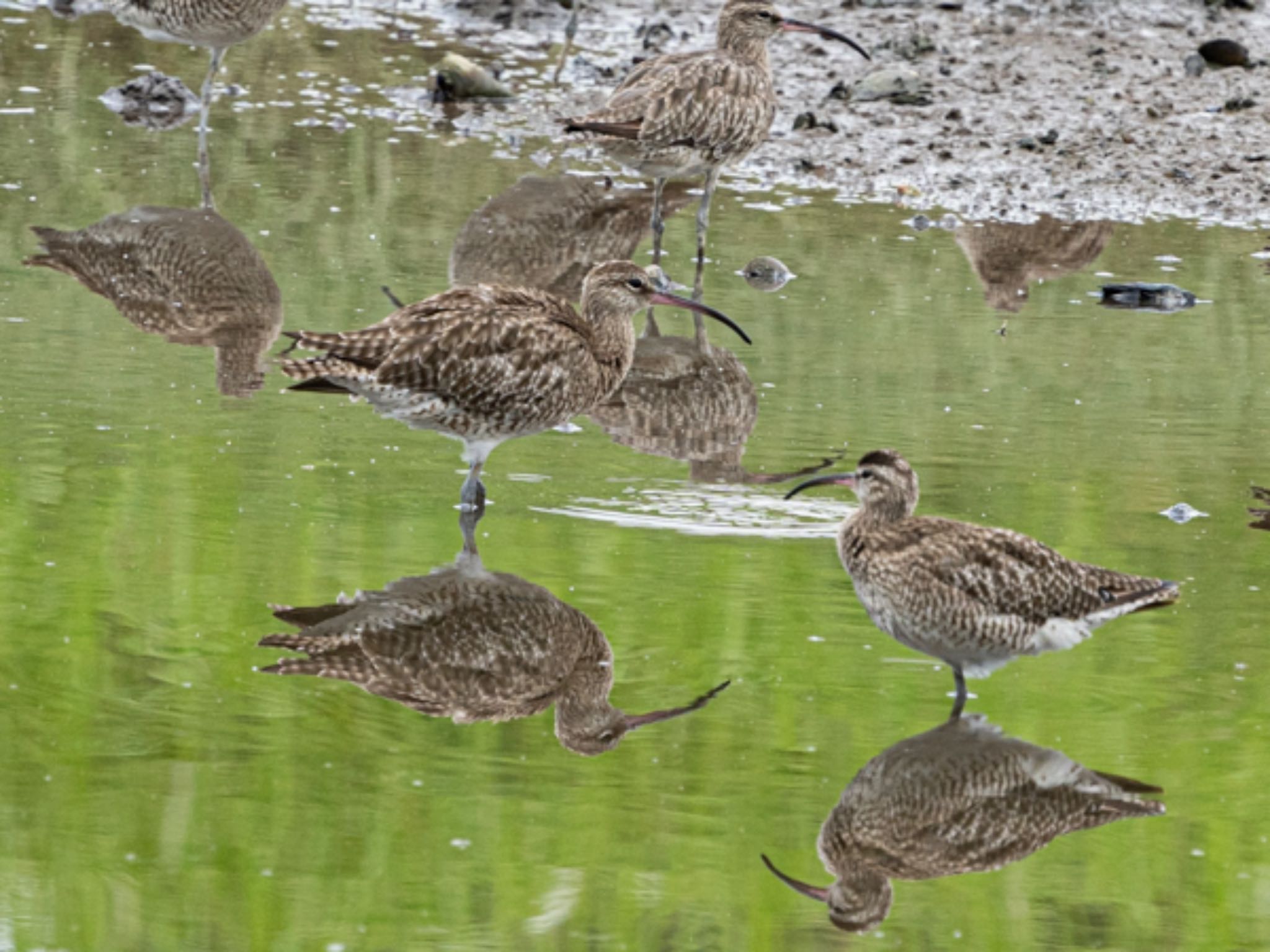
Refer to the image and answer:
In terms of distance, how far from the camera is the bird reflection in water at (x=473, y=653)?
7004 millimetres

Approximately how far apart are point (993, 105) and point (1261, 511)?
8174 millimetres

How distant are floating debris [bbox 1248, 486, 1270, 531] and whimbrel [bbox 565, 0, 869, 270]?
4631 millimetres

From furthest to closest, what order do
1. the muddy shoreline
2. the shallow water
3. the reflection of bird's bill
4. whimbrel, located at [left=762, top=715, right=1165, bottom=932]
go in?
1. the muddy shoreline
2. the reflection of bird's bill
3. whimbrel, located at [left=762, top=715, right=1165, bottom=932]
4. the shallow water

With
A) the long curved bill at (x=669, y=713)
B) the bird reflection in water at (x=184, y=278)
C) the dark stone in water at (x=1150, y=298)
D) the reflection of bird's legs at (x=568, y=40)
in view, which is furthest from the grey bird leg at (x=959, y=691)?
the reflection of bird's legs at (x=568, y=40)

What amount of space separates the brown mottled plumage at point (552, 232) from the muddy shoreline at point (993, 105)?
95 cm

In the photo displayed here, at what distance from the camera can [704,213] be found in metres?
13.4

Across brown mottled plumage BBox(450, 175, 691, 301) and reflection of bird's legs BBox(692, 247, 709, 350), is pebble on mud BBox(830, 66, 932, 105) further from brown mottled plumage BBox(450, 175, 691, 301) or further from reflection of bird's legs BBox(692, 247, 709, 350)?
reflection of bird's legs BBox(692, 247, 709, 350)

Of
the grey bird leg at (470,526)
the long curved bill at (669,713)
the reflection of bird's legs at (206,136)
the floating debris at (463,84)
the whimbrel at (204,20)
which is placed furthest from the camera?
the floating debris at (463,84)

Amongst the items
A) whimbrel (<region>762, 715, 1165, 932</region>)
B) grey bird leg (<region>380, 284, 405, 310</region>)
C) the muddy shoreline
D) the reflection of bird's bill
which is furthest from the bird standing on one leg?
whimbrel (<region>762, 715, 1165, 932</region>)

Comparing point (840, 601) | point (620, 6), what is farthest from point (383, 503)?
point (620, 6)

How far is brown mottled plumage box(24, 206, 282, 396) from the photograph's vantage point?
36.6ft

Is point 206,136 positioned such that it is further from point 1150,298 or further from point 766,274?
point 1150,298

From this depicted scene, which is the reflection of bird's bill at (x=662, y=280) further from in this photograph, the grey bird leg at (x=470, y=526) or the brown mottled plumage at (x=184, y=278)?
the grey bird leg at (x=470, y=526)

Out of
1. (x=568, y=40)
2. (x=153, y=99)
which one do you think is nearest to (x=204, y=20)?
(x=153, y=99)
